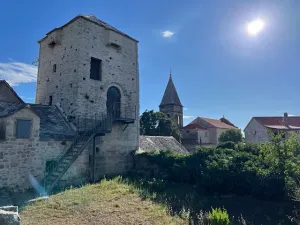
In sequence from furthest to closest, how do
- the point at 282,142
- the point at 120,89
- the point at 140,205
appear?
the point at 120,89, the point at 282,142, the point at 140,205

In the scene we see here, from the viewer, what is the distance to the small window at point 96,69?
1556 centimetres

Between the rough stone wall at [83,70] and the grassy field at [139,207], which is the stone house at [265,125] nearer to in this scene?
the rough stone wall at [83,70]

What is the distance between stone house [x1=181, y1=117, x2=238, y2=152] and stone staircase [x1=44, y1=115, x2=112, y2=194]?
92.6 ft

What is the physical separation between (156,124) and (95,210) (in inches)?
1089

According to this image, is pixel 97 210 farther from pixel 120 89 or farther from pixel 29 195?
pixel 120 89

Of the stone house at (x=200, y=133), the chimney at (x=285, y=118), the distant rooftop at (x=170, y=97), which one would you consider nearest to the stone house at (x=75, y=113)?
the distant rooftop at (x=170, y=97)

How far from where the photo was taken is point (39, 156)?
11633mm

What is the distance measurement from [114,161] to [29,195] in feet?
20.7

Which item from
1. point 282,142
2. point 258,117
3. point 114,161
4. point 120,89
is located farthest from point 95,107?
point 258,117

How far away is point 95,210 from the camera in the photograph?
8.40 m

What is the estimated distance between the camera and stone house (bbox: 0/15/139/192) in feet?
35.7

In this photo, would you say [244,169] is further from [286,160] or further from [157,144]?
[157,144]

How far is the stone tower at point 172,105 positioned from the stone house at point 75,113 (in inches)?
932

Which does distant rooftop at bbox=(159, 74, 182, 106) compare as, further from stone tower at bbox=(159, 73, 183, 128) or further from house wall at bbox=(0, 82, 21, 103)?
house wall at bbox=(0, 82, 21, 103)
